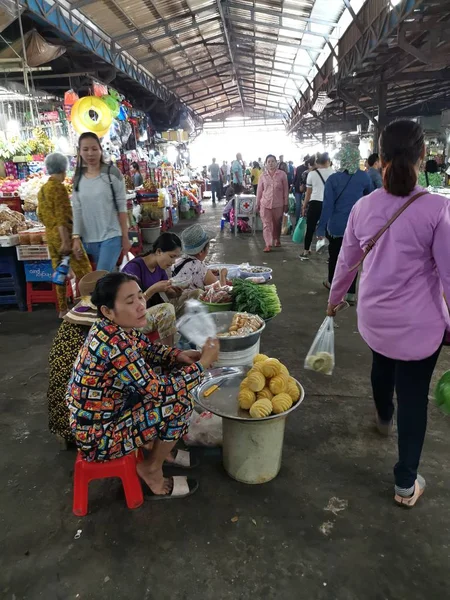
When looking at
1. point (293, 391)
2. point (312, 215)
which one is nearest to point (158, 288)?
point (293, 391)

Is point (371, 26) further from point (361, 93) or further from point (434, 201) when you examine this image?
point (434, 201)

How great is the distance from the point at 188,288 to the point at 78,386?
5.97 feet

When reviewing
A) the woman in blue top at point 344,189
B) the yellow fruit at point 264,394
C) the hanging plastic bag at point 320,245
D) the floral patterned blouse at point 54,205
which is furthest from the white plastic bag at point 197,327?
the hanging plastic bag at point 320,245

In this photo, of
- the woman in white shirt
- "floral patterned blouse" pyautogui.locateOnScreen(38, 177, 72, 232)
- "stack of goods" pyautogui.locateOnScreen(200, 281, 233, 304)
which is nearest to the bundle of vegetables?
"stack of goods" pyautogui.locateOnScreen(200, 281, 233, 304)

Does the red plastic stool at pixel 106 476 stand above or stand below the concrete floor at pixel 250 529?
above

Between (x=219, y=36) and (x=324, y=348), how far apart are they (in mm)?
11456

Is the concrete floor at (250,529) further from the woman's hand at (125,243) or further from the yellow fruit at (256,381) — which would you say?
the woman's hand at (125,243)

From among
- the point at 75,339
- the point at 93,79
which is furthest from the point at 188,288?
the point at 93,79

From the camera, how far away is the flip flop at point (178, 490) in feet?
7.12

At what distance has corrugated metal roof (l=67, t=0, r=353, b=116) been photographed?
784 centimetres

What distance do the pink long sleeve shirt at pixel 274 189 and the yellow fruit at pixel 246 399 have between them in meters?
6.11

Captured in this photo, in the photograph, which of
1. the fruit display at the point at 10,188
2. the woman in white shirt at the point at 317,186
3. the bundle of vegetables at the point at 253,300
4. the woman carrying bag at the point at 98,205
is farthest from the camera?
the woman in white shirt at the point at 317,186

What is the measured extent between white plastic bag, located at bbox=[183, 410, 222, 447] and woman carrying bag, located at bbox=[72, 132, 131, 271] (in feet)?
6.64

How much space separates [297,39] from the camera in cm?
1022
